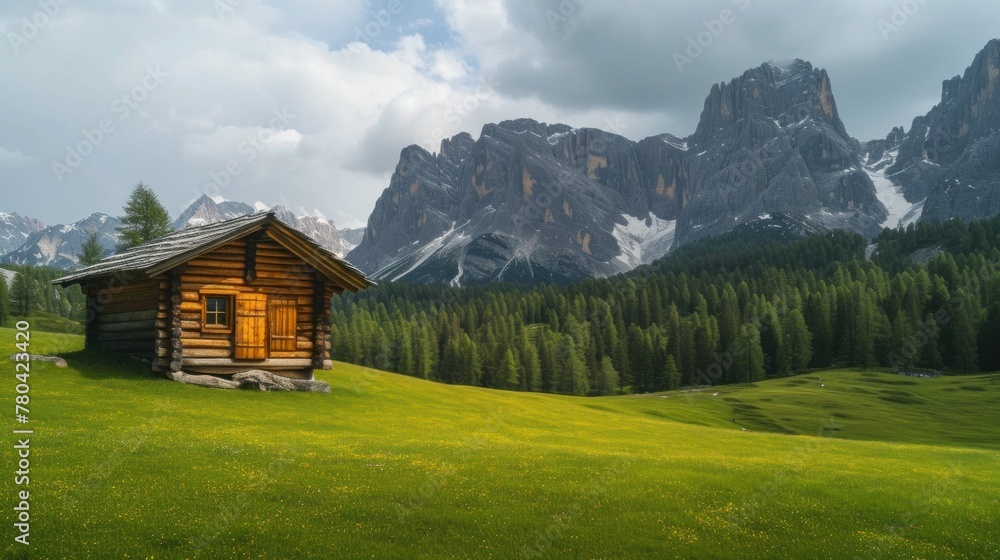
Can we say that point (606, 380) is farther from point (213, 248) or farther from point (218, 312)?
point (213, 248)

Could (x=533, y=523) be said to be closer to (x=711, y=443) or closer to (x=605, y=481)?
(x=605, y=481)

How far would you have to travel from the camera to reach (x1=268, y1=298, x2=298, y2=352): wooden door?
3550 centimetres

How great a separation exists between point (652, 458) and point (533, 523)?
991 cm

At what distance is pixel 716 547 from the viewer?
1374 cm

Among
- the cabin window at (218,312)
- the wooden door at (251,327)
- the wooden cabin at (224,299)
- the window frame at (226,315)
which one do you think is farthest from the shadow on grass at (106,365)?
the wooden door at (251,327)

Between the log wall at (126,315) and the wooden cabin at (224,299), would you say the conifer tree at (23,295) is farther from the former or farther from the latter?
the log wall at (126,315)

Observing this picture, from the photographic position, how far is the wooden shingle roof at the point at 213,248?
3206 cm

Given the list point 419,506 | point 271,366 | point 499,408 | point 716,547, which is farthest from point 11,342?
point 716,547

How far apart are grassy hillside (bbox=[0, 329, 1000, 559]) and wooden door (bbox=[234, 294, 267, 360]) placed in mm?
3805

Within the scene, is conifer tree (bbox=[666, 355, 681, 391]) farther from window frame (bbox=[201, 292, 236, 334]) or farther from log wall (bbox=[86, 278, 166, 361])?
log wall (bbox=[86, 278, 166, 361])

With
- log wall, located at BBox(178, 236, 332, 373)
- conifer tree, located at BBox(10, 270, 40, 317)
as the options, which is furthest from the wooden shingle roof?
conifer tree, located at BBox(10, 270, 40, 317)

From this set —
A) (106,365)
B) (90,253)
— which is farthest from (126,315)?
(90,253)

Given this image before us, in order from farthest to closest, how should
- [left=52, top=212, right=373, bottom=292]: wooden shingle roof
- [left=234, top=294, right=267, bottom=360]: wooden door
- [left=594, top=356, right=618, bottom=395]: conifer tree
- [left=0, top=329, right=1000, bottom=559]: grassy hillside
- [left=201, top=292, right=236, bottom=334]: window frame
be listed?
[left=594, top=356, right=618, bottom=395]: conifer tree
[left=234, top=294, right=267, bottom=360]: wooden door
[left=201, top=292, right=236, bottom=334]: window frame
[left=52, top=212, right=373, bottom=292]: wooden shingle roof
[left=0, top=329, right=1000, bottom=559]: grassy hillside

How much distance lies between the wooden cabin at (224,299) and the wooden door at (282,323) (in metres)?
0.06
